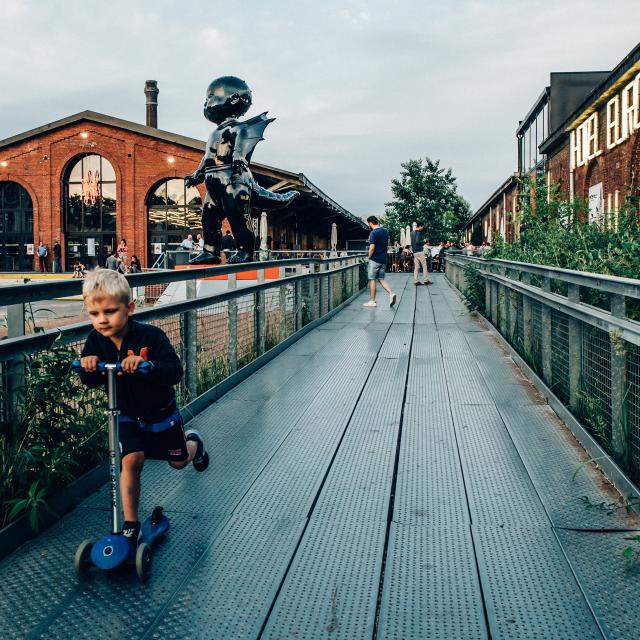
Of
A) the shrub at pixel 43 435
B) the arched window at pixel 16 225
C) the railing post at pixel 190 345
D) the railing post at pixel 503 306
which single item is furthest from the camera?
the arched window at pixel 16 225

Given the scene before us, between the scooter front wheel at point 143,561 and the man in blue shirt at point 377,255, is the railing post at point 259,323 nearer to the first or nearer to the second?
the scooter front wheel at point 143,561

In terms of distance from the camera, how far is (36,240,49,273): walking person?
37.8 meters

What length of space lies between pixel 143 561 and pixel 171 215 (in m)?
35.1

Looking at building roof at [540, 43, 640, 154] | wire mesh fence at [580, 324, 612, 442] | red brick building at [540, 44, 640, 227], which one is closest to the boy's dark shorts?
wire mesh fence at [580, 324, 612, 442]

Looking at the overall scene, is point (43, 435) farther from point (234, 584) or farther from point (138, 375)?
point (234, 584)

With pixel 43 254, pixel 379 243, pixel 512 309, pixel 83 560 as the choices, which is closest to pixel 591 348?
pixel 83 560

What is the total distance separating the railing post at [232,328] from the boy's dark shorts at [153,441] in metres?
3.47

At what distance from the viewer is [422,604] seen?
2766 mm

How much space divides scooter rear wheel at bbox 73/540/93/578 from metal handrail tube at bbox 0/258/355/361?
3.00 feet

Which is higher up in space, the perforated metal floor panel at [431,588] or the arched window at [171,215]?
the arched window at [171,215]

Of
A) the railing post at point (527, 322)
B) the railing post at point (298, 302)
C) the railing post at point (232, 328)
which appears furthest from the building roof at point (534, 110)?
the railing post at point (232, 328)

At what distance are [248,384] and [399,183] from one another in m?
58.2

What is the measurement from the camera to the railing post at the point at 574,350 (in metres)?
4.95

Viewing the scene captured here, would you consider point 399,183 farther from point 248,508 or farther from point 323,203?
point 248,508
